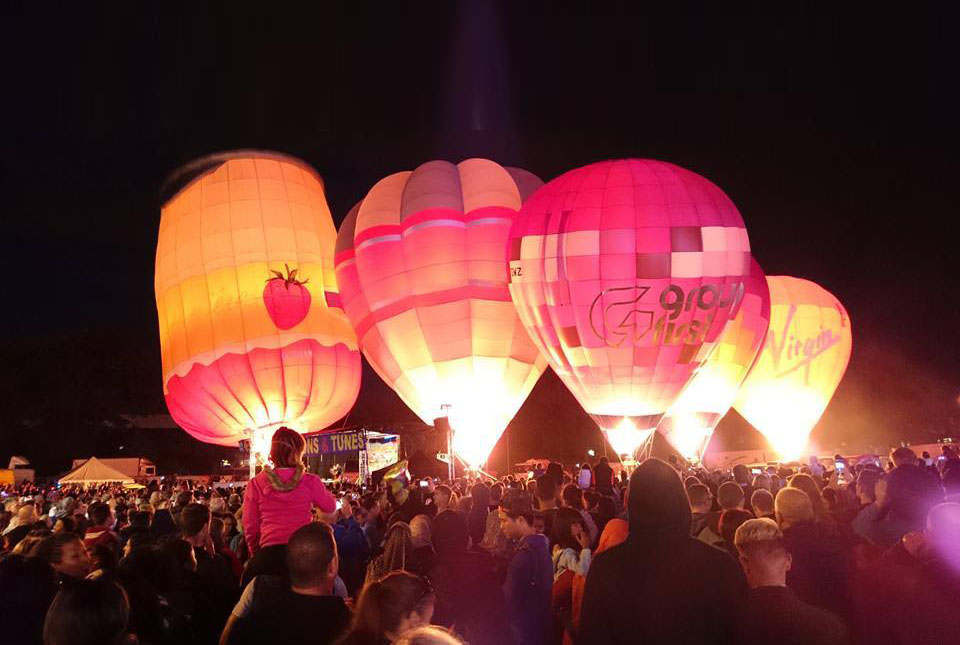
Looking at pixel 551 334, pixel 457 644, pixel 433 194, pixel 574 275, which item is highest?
pixel 433 194

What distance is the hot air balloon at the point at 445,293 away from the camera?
52.6ft

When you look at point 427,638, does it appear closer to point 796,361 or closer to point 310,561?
point 310,561

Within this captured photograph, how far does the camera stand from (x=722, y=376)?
63.5 ft

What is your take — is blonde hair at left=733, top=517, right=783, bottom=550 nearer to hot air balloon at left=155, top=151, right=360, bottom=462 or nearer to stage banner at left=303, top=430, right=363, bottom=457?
hot air balloon at left=155, top=151, right=360, bottom=462

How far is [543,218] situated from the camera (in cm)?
1408

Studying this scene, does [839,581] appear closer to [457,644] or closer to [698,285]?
[457,644]

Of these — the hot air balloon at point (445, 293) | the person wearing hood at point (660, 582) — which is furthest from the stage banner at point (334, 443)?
the person wearing hood at point (660, 582)

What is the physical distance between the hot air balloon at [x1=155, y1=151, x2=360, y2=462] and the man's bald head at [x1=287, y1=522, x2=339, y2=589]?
596 inches

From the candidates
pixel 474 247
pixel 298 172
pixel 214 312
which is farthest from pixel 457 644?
pixel 298 172

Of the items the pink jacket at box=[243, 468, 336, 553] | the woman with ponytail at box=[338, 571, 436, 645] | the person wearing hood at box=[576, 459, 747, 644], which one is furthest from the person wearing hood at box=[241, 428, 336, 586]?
the person wearing hood at box=[576, 459, 747, 644]

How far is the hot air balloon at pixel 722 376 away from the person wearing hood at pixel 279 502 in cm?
1522

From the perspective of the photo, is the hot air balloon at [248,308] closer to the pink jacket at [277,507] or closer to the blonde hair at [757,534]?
the pink jacket at [277,507]

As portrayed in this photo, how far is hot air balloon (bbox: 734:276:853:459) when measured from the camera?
22703 millimetres

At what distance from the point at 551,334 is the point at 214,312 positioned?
8.10 metres
